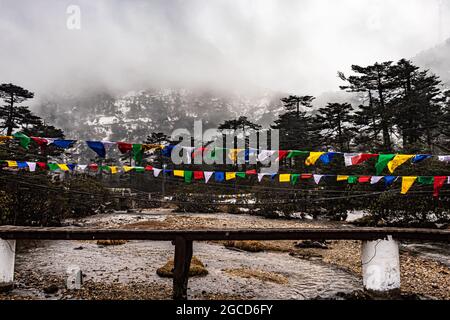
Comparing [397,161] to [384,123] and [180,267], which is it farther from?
[384,123]

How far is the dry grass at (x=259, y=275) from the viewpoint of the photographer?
12089mm

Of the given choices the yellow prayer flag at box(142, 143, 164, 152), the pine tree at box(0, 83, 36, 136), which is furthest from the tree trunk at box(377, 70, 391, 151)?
the pine tree at box(0, 83, 36, 136)

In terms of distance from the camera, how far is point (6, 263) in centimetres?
912

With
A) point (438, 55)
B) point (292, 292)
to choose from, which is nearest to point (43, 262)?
point (292, 292)

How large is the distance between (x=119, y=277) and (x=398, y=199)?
2127 cm

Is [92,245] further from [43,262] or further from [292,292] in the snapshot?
[292,292]

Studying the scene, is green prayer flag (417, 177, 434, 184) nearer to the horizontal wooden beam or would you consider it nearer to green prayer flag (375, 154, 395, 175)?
green prayer flag (375, 154, 395, 175)

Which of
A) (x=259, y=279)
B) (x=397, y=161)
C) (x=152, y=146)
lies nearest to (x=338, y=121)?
(x=397, y=161)

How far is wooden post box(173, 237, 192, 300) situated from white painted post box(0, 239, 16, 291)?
187 inches

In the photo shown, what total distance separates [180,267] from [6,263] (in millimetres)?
5011

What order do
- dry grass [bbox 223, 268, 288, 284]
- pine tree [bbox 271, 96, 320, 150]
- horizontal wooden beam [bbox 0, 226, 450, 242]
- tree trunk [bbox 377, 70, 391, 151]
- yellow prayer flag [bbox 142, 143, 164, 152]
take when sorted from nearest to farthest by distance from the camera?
horizontal wooden beam [bbox 0, 226, 450, 242], dry grass [bbox 223, 268, 288, 284], yellow prayer flag [bbox 142, 143, 164, 152], tree trunk [bbox 377, 70, 391, 151], pine tree [bbox 271, 96, 320, 150]

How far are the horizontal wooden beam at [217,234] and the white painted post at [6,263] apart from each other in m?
0.34

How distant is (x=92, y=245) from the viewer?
19094mm

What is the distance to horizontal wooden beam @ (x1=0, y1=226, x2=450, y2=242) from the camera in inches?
345
